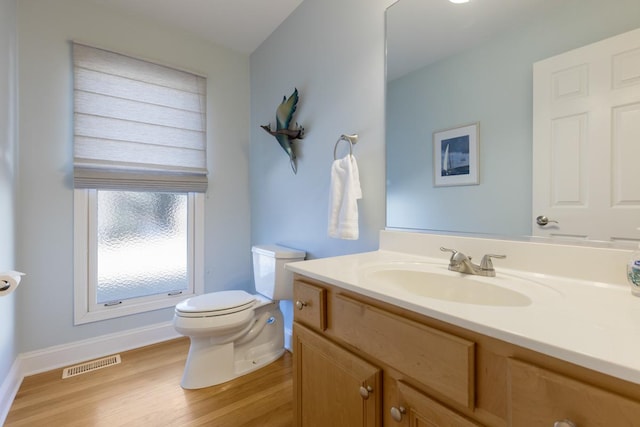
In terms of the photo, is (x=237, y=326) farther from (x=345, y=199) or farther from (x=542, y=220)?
(x=542, y=220)

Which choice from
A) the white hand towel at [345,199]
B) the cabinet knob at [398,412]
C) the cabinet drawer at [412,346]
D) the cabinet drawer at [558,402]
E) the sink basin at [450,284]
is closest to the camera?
the cabinet drawer at [558,402]

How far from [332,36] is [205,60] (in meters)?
1.26

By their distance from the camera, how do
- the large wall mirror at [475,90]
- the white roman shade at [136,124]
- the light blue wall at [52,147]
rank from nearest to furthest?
1. the large wall mirror at [475,90]
2. the light blue wall at [52,147]
3. the white roman shade at [136,124]

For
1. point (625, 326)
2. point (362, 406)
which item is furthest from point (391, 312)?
point (625, 326)

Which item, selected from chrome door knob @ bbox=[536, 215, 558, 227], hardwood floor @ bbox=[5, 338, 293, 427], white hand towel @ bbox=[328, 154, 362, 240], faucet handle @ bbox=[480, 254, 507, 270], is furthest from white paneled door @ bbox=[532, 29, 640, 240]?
hardwood floor @ bbox=[5, 338, 293, 427]

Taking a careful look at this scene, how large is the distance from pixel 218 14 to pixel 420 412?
252 cm

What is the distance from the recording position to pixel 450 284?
0.98m

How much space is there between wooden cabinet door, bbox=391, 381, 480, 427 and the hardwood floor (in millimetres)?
910

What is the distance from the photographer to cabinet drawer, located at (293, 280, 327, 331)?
0.97m

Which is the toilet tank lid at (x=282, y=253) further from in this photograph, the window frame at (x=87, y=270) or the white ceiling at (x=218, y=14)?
the white ceiling at (x=218, y=14)

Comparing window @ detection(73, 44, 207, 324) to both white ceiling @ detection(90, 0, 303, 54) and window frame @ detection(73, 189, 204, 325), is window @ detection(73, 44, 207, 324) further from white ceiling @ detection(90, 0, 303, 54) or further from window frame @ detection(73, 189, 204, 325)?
white ceiling @ detection(90, 0, 303, 54)

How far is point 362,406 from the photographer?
82cm

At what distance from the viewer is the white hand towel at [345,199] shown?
1.37m

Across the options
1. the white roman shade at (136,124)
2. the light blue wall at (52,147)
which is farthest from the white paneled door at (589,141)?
the light blue wall at (52,147)
